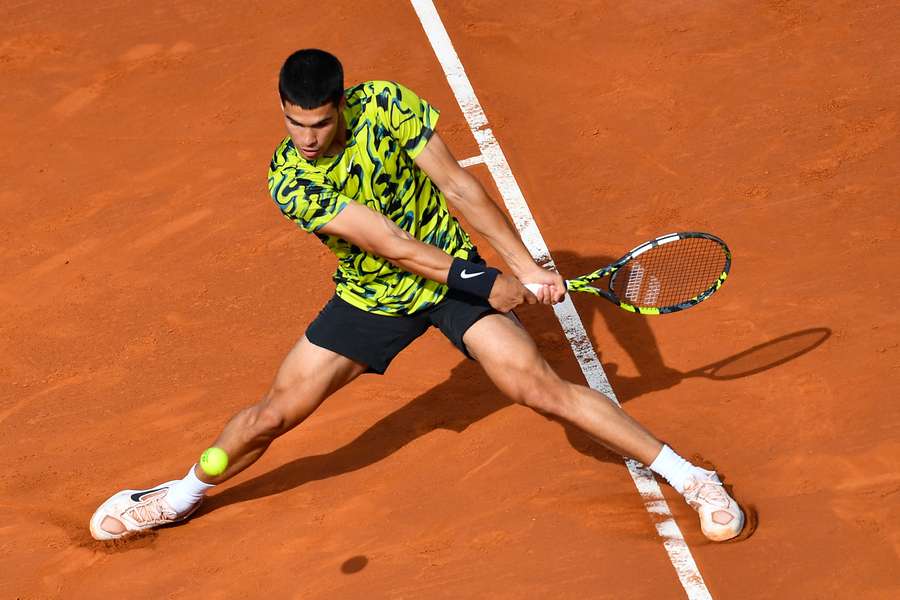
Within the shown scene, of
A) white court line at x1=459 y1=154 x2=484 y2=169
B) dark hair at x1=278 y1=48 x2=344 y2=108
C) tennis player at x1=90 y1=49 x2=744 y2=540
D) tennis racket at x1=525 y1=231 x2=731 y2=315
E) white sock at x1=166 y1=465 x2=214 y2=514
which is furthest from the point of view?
white court line at x1=459 y1=154 x2=484 y2=169

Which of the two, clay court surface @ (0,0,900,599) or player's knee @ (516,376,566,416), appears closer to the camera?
player's knee @ (516,376,566,416)

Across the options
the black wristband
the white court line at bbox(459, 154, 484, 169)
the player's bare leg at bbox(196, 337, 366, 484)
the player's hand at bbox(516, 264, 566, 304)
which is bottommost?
the white court line at bbox(459, 154, 484, 169)

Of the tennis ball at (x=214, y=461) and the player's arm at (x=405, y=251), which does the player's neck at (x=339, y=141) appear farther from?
the tennis ball at (x=214, y=461)

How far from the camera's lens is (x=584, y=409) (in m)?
5.62

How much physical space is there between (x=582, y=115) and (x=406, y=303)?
11.0 feet

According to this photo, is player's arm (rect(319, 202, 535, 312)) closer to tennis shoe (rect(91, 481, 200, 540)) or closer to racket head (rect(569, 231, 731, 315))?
racket head (rect(569, 231, 731, 315))

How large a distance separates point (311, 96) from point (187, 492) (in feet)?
7.45

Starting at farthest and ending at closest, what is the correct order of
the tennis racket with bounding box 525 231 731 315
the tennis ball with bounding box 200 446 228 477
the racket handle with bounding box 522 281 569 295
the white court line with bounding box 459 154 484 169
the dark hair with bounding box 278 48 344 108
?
the white court line with bounding box 459 154 484 169
the tennis racket with bounding box 525 231 731 315
the tennis ball with bounding box 200 446 228 477
the racket handle with bounding box 522 281 569 295
the dark hair with bounding box 278 48 344 108

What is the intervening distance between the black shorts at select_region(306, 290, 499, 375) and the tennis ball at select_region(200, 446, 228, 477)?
2.43 ft

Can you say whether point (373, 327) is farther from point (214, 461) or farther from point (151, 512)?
point (151, 512)

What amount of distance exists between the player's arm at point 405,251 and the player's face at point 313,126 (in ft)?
0.95

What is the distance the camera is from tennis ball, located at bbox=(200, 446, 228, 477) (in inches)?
235

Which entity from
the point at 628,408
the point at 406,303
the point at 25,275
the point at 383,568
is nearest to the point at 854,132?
the point at 628,408

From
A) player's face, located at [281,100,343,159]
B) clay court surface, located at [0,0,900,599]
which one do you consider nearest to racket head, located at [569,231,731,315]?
clay court surface, located at [0,0,900,599]
